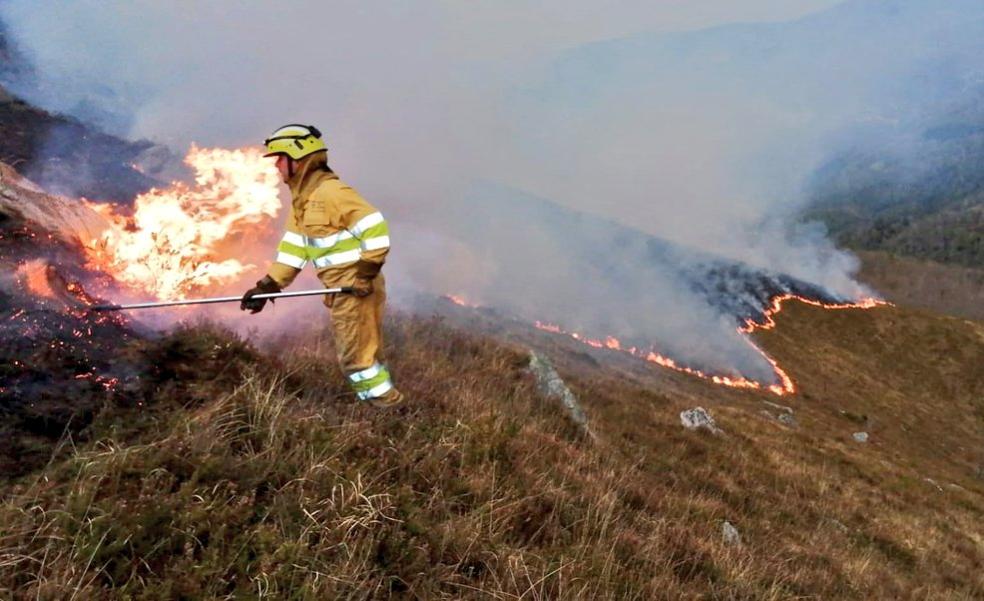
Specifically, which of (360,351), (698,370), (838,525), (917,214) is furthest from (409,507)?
(917,214)

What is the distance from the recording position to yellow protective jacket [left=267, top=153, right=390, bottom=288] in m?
5.17

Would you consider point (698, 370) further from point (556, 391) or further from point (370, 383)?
point (370, 383)

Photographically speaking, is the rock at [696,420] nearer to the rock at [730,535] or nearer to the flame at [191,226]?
the rock at [730,535]

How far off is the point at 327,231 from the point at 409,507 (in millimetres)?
2716

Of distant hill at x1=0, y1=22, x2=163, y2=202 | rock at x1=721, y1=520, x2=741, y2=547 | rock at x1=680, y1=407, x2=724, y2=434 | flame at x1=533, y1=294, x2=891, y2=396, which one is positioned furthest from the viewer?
flame at x1=533, y1=294, x2=891, y2=396

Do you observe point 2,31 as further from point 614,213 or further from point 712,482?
point 614,213

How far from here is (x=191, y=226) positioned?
7.56 m

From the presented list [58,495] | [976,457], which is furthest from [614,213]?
[58,495]

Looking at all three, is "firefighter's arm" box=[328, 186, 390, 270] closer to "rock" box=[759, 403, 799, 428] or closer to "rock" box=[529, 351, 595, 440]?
"rock" box=[529, 351, 595, 440]

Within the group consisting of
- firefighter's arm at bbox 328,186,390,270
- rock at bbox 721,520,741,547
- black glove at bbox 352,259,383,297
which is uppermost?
firefighter's arm at bbox 328,186,390,270

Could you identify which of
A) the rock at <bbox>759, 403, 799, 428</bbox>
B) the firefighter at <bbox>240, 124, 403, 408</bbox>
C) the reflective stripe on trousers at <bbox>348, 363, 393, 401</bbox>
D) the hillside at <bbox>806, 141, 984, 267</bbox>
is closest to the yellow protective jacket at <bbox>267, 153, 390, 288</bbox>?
the firefighter at <bbox>240, 124, 403, 408</bbox>

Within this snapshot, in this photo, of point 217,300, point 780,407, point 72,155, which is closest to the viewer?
point 217,300

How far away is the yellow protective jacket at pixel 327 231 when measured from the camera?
17.0ft

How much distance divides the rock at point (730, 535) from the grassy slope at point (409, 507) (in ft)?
0.36
